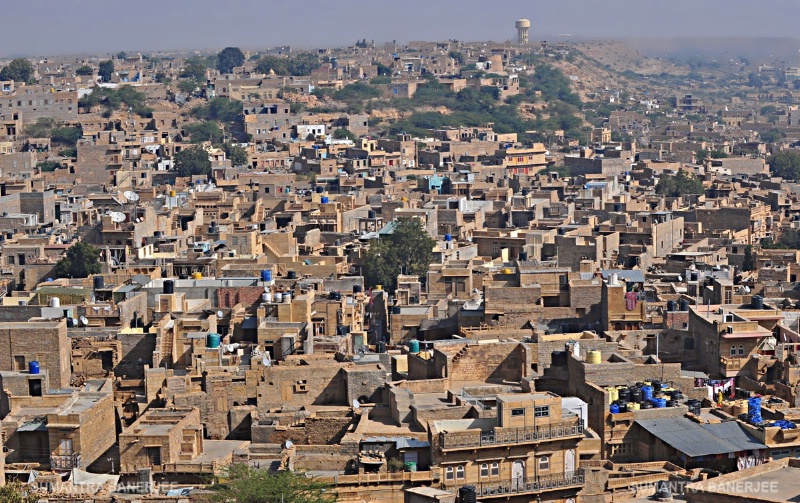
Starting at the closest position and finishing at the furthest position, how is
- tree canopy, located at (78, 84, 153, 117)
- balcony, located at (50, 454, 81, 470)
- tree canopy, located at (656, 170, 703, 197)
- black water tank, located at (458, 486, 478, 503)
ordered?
black water tank, located at (458, 486, 478, 503)
balcony, located at (50, 454, 81, 470)
tree canopy, located at (656, 170, 703, 197)
tree canopy, located at (78, 84, 153, 117)

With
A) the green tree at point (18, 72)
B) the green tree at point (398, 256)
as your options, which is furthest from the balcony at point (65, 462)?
the green tree at point (18, 72)

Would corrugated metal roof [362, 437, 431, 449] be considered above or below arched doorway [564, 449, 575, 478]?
above

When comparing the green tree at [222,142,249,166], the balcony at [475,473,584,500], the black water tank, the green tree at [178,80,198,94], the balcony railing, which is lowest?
the green tree at [222,142,249,166]

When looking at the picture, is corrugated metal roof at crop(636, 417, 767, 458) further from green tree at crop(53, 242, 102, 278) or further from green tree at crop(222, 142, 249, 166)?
green tree at crop(222, 142, 249, 166)

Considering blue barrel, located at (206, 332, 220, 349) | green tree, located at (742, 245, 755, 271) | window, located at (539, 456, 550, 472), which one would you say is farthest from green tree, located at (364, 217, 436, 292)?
window, located at (539, 456, 550, 472)

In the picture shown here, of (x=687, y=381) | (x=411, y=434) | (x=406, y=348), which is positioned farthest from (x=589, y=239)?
(x=411, y=434)

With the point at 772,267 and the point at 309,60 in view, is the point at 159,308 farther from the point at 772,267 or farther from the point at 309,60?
the point at 309,60
